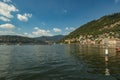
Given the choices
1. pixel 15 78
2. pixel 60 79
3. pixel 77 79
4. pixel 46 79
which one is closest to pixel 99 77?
pixel 77 79

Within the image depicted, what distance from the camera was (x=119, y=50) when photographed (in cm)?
11875

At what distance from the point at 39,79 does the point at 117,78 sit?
16.9 m

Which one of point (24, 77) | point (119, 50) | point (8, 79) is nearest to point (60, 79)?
point (24, 77)

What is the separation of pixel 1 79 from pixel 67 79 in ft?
46.3

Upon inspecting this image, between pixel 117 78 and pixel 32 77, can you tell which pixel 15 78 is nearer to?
pixel 32 77

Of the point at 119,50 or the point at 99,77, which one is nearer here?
the point at 99,77

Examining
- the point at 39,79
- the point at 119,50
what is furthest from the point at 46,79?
the point at 119,50

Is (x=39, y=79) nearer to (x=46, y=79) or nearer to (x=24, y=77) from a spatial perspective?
(x=46, y=79)

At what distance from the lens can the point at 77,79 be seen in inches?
1459

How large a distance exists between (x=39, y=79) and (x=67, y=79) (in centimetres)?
606

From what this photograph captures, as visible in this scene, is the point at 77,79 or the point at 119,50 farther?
the point at 119,50

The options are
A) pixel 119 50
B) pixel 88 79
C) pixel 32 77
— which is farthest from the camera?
pixel 119 50

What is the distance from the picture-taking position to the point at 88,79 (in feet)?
120

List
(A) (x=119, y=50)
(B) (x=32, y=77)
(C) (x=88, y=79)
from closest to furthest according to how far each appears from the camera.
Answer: (C) (x=88, y=79)
(B) (x=32, y=77)
(A) (x=119, y=50)
